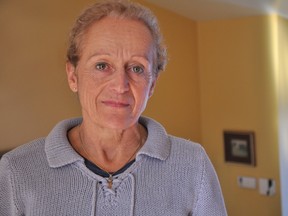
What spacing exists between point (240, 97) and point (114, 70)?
2090 millimetres

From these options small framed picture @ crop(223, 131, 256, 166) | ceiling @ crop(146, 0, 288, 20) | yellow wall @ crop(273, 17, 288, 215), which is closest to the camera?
ceiling @ crop(146, 0, 288, 20)

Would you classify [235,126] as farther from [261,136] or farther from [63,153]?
[63,153]

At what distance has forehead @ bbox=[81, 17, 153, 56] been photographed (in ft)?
2.80

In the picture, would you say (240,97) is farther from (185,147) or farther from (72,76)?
(72,76)

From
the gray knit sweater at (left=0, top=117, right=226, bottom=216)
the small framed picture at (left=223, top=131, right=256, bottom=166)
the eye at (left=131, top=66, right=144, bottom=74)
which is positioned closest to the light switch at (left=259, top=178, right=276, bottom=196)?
the small framed picture at (left=223, top=131, right=256, bottom=166)

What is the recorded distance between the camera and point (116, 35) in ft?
2.81

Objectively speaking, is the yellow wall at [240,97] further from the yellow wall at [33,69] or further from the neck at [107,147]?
the neck at [107,147]

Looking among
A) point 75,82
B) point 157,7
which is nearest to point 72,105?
point 157,7

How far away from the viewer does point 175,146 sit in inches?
38.8

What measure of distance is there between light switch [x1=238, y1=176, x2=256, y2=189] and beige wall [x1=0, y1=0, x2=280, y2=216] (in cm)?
4

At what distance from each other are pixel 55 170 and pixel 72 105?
1.28m

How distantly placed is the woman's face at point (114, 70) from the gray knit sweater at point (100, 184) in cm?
11

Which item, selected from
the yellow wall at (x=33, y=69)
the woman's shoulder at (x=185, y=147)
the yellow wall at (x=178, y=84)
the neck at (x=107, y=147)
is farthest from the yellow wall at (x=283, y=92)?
the neck at (x=107, y=147)

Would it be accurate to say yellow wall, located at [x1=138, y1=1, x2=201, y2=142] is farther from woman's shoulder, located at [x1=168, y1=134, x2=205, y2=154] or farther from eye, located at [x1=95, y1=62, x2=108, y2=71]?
eye, located at [x1=95, y1=62, x2=108, y2=71]
